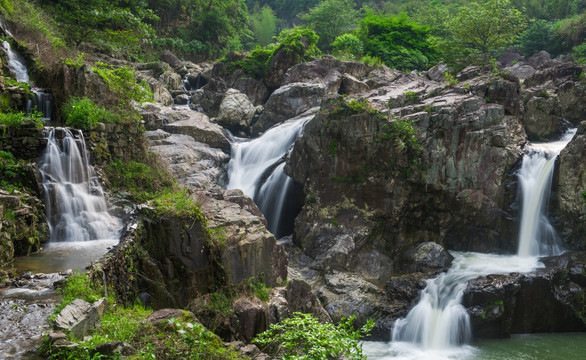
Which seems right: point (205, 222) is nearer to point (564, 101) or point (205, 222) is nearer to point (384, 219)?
point (384, 219)

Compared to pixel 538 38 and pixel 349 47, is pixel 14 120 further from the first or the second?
pixel 538 38

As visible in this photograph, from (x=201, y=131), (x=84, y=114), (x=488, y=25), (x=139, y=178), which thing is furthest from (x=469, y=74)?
(x=84, y=114)

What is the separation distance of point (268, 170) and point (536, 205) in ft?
33.2

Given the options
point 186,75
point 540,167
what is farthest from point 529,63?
point 186,75

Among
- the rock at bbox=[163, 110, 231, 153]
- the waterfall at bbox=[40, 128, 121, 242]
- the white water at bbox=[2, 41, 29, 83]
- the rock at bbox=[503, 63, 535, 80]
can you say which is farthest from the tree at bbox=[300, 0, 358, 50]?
the waterfall at bbox=[40, 128, 121, 242]

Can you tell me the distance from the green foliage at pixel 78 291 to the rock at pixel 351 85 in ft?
64.1

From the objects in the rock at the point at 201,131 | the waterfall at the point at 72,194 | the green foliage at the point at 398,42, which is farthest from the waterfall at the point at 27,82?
the green foliage at the point at 398,42

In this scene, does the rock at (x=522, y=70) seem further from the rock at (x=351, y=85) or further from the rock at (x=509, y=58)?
the rock at (x=351, y=85)

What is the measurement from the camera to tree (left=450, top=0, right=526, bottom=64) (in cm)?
2279

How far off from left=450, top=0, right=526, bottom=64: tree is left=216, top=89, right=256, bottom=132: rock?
12.7 metres

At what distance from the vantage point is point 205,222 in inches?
328

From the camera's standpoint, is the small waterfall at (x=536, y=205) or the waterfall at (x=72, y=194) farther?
the small waterfall at (x=536, y=205)

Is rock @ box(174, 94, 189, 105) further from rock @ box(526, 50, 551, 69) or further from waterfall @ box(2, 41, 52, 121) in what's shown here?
rock @ box(526, 50, 551, 69)

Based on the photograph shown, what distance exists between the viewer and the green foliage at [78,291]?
590 centimetres
